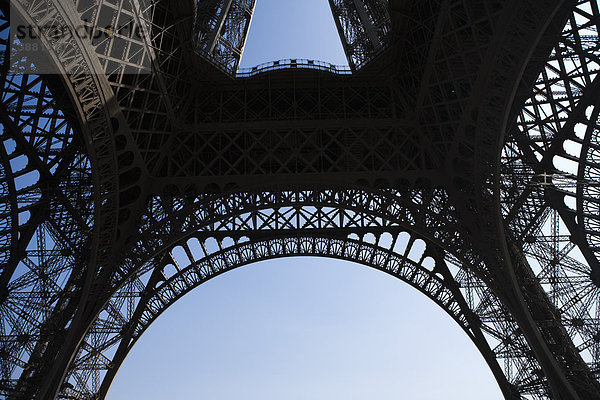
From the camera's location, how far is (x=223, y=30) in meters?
26.9

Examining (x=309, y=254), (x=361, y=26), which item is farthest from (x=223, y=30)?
(x=309, y=254)

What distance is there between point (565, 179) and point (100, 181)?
16467 millimetres

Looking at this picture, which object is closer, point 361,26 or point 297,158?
point 297,158

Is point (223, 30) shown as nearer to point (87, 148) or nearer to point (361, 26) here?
point (361, 26)

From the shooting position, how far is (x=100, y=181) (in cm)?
1750

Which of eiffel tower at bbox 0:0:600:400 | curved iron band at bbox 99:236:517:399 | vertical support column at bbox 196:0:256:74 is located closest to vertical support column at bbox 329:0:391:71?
eiffel tower at bbox 0:0:600:400

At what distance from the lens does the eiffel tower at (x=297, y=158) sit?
16.1 m

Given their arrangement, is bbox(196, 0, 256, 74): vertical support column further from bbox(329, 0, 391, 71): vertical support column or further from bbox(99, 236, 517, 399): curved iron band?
bbox(99, 236, 517, 399): curved iron band

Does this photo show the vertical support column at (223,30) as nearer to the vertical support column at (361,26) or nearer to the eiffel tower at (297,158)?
the eiffel tower at (297,158)

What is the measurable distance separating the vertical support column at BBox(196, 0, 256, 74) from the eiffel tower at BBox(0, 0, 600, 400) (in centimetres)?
17

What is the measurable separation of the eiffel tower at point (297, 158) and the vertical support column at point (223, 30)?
0.17m

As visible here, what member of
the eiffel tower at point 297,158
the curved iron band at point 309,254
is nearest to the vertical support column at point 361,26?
the eiffel tower at point 297,158

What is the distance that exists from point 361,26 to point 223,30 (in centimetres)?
708

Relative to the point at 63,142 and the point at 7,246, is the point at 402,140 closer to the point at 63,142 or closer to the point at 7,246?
the point at 63,142
